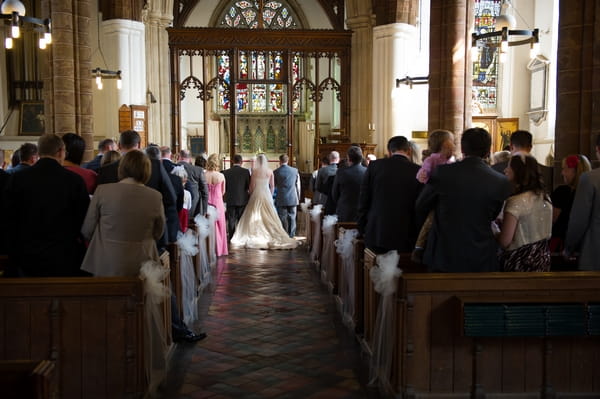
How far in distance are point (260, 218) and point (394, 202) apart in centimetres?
662

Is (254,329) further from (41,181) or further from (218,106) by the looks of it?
(218,106)

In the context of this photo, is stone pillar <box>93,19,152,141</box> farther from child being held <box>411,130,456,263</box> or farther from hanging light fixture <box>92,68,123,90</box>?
child being held <box>411,130,456,263</box>

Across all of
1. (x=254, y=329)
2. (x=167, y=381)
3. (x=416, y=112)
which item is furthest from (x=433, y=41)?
(x=416, y=112)

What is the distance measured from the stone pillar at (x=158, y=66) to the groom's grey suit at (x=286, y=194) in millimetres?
6663

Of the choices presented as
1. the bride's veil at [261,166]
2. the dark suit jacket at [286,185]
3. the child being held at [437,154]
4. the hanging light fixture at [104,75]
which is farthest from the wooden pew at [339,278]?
the hanging light fixture at [104,75]

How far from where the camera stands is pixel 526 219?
153 inches

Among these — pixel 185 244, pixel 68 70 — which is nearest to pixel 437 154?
pixel 185 244

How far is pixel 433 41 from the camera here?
9359mm

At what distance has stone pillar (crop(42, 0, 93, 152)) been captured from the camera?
9.20 metres

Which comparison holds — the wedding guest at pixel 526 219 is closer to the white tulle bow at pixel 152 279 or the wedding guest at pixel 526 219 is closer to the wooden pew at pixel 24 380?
the white tulle bow at pixel 152 279

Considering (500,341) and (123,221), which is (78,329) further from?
(500,341)

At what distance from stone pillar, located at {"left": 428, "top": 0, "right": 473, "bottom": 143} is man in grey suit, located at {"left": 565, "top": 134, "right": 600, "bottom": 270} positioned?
16.4 feet

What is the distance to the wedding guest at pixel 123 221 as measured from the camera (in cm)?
394

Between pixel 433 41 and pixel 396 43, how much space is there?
23.2 feet
